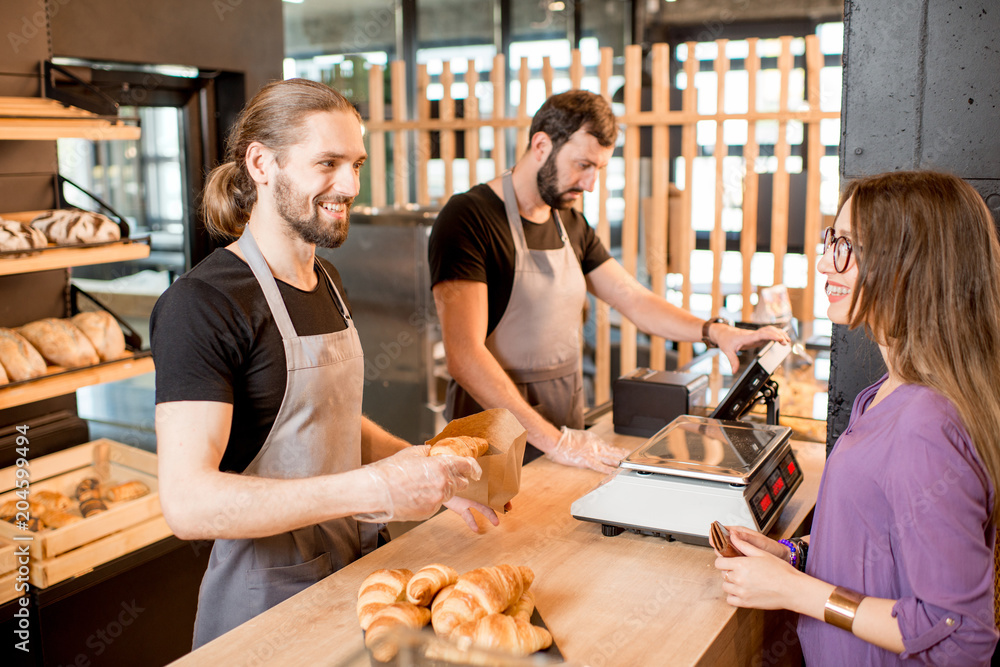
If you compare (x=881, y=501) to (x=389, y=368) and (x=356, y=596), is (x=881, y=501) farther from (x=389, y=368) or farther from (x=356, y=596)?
(x=389, y=368)

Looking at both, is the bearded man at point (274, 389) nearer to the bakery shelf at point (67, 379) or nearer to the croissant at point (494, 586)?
the croissant at point (494, 586)

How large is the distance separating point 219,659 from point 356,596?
27cm

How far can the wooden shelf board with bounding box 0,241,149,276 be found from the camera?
2135 mm

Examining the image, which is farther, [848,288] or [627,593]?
[627,593]

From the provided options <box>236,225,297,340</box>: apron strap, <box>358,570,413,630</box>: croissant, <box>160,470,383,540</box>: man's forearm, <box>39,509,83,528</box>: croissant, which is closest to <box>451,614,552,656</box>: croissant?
<box>358,570,413,630</box>: croissant

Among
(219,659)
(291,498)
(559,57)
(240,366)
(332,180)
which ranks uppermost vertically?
(559,57)

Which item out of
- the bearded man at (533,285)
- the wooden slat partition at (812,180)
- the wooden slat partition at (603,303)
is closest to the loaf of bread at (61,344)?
the bearded man at (533,285)

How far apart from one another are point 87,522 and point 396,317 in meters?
1.94

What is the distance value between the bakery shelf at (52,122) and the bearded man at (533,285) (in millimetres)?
972

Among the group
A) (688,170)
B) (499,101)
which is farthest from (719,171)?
(499,101)

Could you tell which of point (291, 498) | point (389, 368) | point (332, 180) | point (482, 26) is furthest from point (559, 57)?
point (291, 498)

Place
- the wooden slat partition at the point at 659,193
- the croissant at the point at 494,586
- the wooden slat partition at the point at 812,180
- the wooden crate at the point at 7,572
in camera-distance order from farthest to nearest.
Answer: the wooden slat partition at the point at 659,193 < the wooden slat partition at the point at 812,180 < the wooden crate at the point at 7,572 < the croissant at the point at 494,586

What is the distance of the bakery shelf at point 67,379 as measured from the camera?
2.16m

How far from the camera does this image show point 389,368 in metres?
4.03
